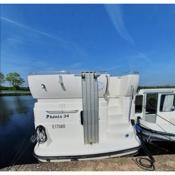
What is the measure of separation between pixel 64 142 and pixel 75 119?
732mm

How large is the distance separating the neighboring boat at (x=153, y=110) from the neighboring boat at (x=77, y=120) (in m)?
2.21

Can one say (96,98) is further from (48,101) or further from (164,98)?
(164,98)

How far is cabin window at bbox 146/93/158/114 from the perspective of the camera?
756 cm

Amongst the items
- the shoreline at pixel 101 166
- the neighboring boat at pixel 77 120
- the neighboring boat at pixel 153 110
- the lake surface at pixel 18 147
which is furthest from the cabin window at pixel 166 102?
the shoreline at pixel 101 166

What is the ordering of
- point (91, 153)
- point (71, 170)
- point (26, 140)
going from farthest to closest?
point (26, 140) < point (91, 153) < point (71, 170)

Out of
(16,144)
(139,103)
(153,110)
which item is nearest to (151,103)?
(153,110)

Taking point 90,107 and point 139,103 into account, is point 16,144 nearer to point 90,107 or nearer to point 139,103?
point 90,107

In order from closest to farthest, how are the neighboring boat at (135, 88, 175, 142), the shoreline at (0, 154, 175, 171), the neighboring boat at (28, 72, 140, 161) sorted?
the shoreline at (0, 154, 175, 171)
the neighboring boat at (28, 72, 140, 161)
the neighboring boat at (135, 88, 175, 142)

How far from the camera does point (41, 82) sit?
5.06 meters

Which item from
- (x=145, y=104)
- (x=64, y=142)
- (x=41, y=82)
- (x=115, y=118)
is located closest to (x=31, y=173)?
(x=64, y=142)

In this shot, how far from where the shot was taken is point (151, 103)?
7633mm

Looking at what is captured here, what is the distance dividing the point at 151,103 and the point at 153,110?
297 millimetres

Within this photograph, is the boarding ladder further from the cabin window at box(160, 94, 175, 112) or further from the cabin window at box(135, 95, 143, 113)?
the cabin window at box(160, 94, 175, 112)

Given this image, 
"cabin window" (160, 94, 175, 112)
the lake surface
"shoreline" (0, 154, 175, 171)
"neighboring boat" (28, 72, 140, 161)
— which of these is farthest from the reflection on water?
"cabin window" (160, 94, 175, 112)
